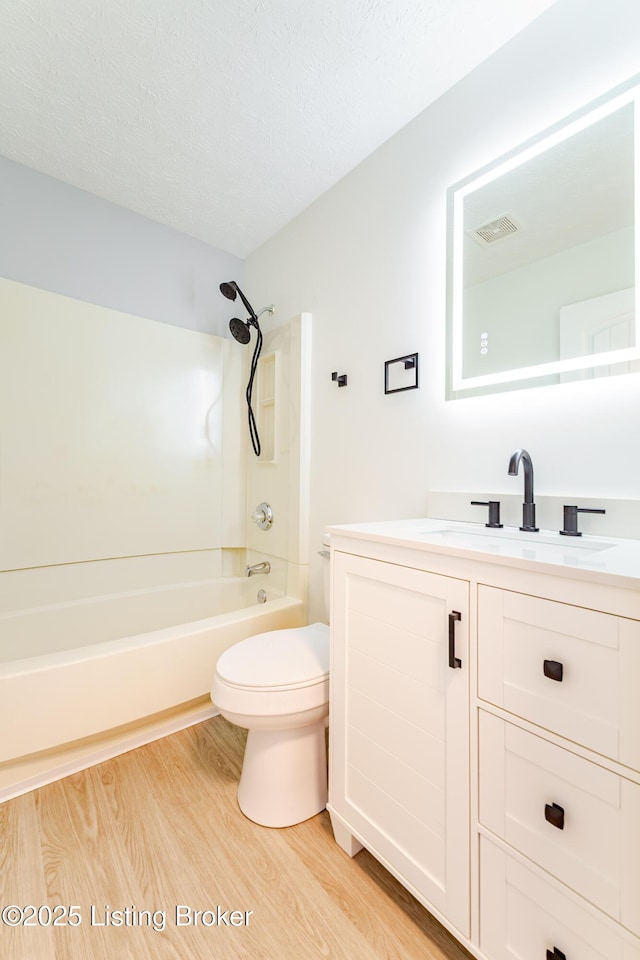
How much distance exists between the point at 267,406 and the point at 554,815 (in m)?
2.08

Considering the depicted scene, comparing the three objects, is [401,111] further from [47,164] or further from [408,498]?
[47,164]

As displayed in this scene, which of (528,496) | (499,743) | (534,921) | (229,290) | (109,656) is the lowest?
(534,921)

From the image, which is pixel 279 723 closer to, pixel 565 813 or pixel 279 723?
pixel 279 723

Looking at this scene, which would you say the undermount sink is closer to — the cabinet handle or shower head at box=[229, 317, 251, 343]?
the cabinet handle

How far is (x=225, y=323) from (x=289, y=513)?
1274mm

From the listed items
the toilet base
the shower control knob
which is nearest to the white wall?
the shower control knob

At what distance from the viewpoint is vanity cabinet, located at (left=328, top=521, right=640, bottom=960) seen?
65 cm

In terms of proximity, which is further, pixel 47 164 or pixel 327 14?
pixel 47 164

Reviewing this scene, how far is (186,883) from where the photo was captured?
3.59 feet

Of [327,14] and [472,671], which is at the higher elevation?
[327,14]

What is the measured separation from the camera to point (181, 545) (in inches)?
92.7

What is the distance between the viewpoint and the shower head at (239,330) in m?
2.34

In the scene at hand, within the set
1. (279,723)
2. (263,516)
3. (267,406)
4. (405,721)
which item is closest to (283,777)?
(279,723)

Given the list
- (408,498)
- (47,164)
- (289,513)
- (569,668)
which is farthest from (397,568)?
(47,164)
